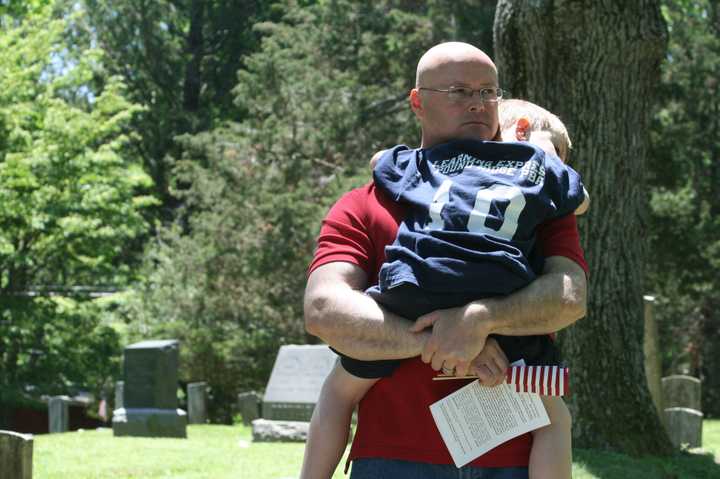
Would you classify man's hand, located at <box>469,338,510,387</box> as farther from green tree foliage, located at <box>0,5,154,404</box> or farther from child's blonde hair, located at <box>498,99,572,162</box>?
green tree foliage, located at <box>0,5,154,404</box>

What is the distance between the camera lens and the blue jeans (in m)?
2.55

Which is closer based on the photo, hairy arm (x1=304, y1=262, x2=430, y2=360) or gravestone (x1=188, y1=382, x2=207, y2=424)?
hairy arm (x1=304, y1=262, x2=430, y2=360)

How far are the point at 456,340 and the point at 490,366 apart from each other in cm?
12

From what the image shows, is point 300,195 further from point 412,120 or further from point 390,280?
point 390,280

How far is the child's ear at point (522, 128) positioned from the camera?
3102 millimetres

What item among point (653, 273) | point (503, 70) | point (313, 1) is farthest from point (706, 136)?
point (503, 70)

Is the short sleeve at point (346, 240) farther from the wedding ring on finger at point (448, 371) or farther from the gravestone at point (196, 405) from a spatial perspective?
the gravestone at point (196, 405)

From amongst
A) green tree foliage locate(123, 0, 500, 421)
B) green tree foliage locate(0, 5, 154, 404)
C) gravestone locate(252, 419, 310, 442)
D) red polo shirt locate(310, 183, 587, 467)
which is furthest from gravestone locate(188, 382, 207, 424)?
red polo shirt locate(310, 183, 587, 467)

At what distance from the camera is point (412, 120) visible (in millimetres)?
22438

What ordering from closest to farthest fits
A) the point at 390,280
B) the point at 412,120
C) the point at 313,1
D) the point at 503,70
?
the point at 390,280 → the point at 503,70 → the point at 412,120 → the point at 313,1

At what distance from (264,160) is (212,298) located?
140 inches

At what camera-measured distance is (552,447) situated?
2.61m

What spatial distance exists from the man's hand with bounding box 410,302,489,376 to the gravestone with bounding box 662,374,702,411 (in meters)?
11.6

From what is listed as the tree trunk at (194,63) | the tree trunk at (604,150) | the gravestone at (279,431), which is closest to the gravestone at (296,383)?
the gravestone at (279,431)
